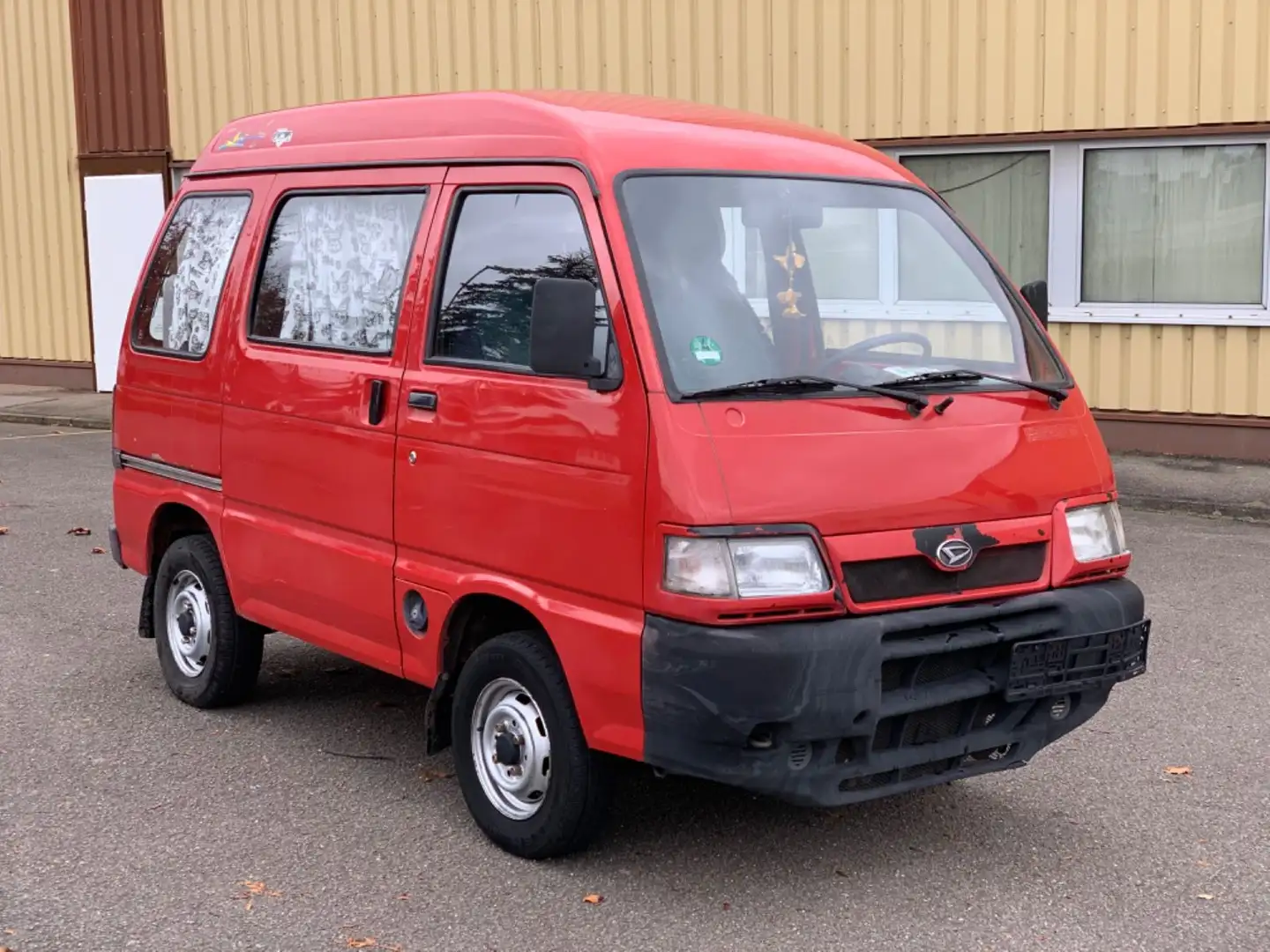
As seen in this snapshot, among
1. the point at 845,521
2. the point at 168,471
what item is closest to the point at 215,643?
the point at 168,471

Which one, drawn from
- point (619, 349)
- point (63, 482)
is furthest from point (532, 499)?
point (63, 482)

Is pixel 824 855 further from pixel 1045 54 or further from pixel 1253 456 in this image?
pixel 1045 54

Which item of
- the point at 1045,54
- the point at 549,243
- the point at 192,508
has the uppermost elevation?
Answer: the point at 1045,54

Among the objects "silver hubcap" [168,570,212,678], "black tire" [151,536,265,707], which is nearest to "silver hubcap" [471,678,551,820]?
"black tire" [151,536,265,707]

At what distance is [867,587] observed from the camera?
14.6 feet

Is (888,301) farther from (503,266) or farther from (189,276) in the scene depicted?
(189,276)

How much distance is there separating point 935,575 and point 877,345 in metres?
0.86

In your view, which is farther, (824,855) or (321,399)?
(321,399)

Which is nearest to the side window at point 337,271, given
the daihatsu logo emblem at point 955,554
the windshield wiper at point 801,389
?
the windshield wiper at point 801,389

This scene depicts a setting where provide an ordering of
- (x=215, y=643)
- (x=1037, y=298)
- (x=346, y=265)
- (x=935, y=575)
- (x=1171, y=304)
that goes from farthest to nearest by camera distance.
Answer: (x=1171, y=304)
(x=215, y=643)
(x=346, y=265)
(x=1037, y=298)
(x=935, y=575)

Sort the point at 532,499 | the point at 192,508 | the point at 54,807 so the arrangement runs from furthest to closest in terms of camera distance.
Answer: the point at 192,508 < the point at 54,807 < the point at 532,499

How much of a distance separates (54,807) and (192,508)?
151cm

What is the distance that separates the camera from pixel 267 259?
6238 mm

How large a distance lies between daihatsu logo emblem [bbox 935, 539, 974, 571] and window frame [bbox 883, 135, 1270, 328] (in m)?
9.25
